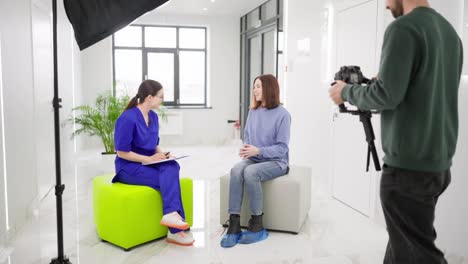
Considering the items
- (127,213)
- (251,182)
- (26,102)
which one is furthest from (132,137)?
(26,102)

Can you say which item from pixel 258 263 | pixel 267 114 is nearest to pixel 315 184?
pixel 267 114

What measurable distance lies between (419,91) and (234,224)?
1810 millimetres

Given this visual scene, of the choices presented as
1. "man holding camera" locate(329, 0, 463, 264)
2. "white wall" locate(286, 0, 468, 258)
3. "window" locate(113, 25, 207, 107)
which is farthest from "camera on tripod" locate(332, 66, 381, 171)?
"window" locate(113, 25, 207, 107)

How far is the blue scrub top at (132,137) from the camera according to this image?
9.49 feet

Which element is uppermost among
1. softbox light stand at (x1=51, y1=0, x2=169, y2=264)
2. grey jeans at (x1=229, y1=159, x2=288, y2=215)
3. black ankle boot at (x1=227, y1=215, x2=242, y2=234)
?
softbox light stand at (x1=51, y1=0, x2=169, y2=264)

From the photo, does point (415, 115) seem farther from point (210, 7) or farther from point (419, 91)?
point (210, 7)

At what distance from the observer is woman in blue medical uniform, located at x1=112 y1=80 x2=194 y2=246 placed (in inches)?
111

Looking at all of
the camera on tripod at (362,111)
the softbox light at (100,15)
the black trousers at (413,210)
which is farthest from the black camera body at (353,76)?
the softbox light at (100,15)

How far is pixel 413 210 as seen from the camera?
152 centimetres

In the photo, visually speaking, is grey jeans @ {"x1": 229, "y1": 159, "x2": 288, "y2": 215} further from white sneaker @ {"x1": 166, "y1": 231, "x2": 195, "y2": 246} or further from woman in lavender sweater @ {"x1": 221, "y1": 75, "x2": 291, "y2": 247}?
white sneaker @ {"x1": 166, "y1": 231, "x2": 195, "y2": 246}

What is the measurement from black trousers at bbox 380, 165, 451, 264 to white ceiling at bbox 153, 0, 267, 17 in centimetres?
566

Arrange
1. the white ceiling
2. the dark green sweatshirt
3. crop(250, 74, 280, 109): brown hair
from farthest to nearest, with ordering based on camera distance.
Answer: the white ceiling → crop(250, 74, 280, 109): brown hair → the dark green sweatshirt

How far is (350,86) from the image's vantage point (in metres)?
1.64

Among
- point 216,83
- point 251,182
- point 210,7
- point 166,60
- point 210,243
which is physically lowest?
point 210,243
